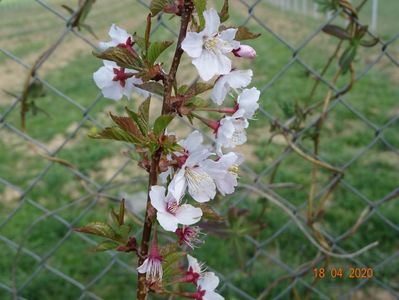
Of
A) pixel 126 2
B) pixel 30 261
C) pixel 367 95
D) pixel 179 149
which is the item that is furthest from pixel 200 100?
pixel 126 2

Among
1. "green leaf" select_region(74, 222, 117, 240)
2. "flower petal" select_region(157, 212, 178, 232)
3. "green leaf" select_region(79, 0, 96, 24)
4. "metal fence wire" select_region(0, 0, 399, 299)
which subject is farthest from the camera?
"metal fence wire" select_region(0, 0, 399, 299)

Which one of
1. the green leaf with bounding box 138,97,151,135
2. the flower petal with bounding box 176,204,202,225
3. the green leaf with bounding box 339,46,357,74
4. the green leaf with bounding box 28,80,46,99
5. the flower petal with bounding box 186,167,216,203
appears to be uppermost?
the green leaf with bounding box 138,97,151,135

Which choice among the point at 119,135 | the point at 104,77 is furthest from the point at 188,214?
the point at 104,77

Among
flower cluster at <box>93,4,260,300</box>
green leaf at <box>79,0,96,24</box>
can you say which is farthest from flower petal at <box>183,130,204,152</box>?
green leaf at <box>79,0,96,24</box>

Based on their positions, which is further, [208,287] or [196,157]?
[208,287]

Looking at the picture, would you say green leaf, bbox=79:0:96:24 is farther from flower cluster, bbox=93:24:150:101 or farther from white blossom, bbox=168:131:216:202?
white blossom, bbox=168:131:216:202

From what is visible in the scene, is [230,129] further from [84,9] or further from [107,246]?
[84,9]

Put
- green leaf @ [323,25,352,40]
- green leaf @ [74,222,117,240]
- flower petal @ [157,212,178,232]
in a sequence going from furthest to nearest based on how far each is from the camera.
A: green leaf @ [323,25,352,40] → green leaf @ [74,222,117,240] → flower petal @ [157,212,178,232]
